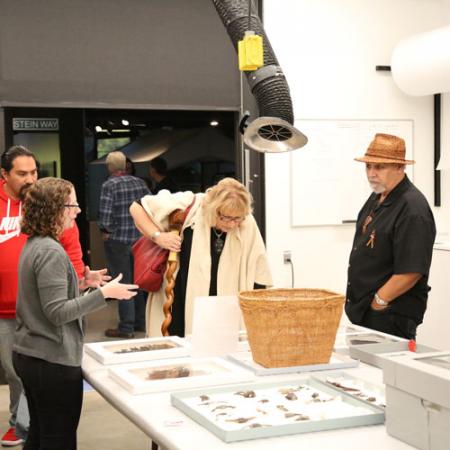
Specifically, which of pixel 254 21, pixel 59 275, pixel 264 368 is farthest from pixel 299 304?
pixel 254 21

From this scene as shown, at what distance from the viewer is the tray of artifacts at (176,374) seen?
8.11 ft

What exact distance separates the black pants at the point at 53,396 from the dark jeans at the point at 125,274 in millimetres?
3634

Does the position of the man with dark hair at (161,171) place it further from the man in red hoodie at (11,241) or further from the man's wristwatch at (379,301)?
the man's wristwatch at (379,301)

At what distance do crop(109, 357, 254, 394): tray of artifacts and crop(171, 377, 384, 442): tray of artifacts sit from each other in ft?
0.42

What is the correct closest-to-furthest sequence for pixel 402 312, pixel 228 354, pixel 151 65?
→ pixel 228 354 < pixel 402 312 < pixel 151 65

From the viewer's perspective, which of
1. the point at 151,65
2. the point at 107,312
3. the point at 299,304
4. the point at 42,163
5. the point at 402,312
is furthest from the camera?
the point at 107,312

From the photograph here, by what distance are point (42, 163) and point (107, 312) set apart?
169 cm

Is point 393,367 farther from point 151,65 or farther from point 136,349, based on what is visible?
point 151,65

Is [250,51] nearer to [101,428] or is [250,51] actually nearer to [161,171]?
[101,428]

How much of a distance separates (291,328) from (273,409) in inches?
20.4

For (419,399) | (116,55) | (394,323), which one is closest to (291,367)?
(419,399)

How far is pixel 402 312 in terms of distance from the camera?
3.72 metres

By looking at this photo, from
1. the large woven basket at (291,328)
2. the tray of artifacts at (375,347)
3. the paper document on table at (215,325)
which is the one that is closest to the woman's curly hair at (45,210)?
the paper document on table at (215,325)

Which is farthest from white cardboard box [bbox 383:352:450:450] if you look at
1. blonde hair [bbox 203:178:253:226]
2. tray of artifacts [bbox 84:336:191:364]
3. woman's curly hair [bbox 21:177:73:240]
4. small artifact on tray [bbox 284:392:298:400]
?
blonde hair [bbox 203:178:253:226]
